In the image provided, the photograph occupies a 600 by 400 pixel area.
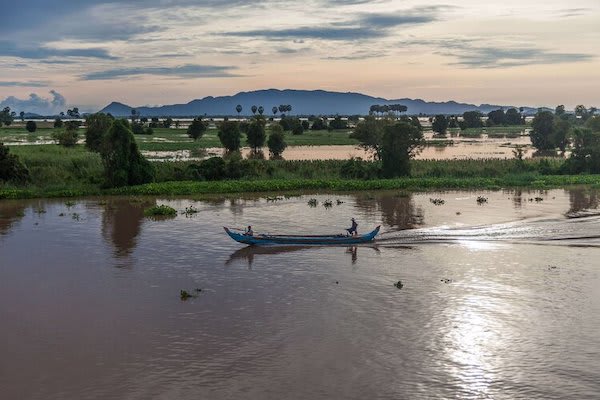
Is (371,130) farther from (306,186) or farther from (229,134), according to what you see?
(306,186)

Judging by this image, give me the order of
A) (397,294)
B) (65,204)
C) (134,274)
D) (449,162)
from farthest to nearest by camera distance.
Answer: (449,162) → (65,204) → (134,274) → (397,294)

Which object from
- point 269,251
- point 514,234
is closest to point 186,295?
point 269,251

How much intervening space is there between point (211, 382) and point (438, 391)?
16.4ft

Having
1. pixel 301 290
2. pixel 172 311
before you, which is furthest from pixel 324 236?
pixel 172 311

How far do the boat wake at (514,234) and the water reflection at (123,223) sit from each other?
11.2 m

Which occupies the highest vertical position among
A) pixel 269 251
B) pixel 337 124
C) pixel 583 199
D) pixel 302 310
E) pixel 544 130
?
pixel 337 124

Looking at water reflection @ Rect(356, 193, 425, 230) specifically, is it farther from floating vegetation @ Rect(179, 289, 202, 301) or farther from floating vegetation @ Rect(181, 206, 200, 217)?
Answer: floating vegetation @ Rect(179, 289, 202, 301)

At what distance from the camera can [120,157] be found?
4281 centimetres

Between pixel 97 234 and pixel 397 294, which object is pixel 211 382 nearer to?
pixel 397 294

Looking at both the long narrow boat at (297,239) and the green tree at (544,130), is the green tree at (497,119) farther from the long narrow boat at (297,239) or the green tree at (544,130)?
the long narrow boat at (297,239)

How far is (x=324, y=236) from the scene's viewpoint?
26875 millimetres

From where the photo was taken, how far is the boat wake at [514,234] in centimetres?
2756

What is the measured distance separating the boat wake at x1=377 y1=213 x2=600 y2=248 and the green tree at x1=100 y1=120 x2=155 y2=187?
2171 cm

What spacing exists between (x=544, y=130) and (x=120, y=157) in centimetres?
5423
